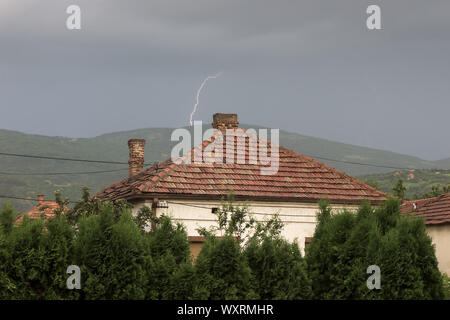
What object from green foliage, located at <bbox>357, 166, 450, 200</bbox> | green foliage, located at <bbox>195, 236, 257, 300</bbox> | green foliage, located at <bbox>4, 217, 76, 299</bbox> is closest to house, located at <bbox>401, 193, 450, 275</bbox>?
green foliage, located at <bbox>195, 236, 257, 300</bbox>

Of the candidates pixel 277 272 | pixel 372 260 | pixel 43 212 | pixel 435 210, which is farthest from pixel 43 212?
pixel 435 210

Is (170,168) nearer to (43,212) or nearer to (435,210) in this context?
(43,212)

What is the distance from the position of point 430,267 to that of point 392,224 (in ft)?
5.04

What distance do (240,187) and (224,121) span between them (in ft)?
16.3

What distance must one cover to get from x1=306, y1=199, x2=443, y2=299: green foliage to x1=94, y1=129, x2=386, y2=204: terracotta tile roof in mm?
10045

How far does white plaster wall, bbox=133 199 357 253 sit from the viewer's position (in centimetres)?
2623

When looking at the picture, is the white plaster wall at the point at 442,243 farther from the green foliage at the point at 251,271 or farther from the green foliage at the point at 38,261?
the green foliage at the point at 38,261

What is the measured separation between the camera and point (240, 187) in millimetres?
27719

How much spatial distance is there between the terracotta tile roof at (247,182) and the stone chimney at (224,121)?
540 millimetres

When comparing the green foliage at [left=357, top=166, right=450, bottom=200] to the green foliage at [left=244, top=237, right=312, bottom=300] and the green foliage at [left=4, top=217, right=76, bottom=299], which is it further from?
the green foliage at [left=4, top=217, right=76, bottom=299]

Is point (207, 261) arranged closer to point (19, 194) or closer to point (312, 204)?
point (312, 204)

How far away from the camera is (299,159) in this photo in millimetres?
31516
